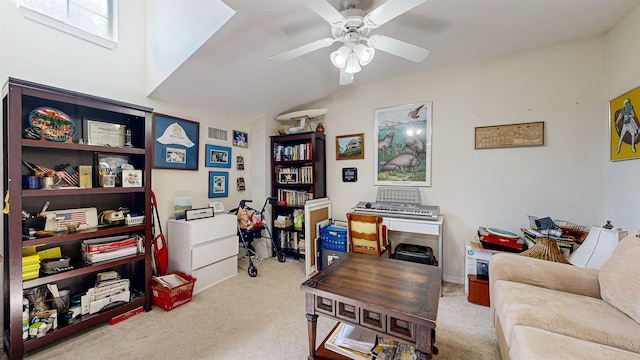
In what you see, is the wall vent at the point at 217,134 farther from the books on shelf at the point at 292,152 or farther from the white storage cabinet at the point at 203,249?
the white storage cabinet at the point at 203,249

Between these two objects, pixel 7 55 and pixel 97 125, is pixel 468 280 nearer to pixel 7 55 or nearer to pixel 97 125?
pixel 97 125

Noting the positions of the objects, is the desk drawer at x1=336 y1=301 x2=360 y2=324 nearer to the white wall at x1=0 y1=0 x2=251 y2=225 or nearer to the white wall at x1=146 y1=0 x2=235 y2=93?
the white wall at x1=146 y1=0 x2=235 y2=93

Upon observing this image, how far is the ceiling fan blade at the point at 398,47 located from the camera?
1.59 meters

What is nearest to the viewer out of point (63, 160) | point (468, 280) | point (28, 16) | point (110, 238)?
point (28, 16)

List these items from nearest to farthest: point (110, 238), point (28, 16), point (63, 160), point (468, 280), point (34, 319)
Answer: point (34, 319) < point (28, 16) < point (63, 160) < point (110, 238) < point (468, 280)

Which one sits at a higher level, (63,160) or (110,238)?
(63,160)

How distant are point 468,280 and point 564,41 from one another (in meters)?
2.52

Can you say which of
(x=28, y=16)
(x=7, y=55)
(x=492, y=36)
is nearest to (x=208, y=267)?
(x=7, y=55)

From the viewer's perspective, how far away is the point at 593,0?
1.73 metres

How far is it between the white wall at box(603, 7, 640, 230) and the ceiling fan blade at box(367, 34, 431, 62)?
1670 millimetres

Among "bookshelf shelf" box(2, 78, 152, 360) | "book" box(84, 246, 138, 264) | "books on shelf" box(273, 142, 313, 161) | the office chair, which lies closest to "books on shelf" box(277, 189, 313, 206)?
"books on shelf" box(273, 142, 313, 161)

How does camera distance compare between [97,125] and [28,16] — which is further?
[97,125]

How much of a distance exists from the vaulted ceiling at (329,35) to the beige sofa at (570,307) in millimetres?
1759

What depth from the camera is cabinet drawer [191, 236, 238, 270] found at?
2.54 m
